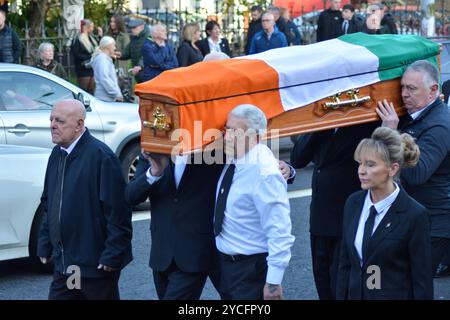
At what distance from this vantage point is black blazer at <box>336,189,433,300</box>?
4.97 m

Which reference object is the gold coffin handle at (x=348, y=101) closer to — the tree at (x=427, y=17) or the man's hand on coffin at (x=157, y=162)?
the man's hand on coffin at (x=157, y=162)

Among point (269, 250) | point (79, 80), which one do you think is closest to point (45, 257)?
point (269, 250)

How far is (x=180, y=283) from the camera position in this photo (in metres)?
5.63

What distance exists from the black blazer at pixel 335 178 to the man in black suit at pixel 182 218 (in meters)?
0.95

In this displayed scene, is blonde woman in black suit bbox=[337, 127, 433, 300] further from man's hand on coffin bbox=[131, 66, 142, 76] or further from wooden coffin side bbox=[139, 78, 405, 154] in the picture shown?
man's hand on coffin bbox=[131, 66, 142, 76]

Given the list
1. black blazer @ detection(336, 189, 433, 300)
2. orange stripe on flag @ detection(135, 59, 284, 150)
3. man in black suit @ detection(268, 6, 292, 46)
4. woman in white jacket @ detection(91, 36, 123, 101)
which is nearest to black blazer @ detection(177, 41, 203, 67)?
woman in white jacket @ detection(91, 36, 123, 101)

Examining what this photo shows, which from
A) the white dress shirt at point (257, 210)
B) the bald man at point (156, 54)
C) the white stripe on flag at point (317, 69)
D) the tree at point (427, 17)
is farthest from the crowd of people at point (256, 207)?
the tree at point (427, 17)

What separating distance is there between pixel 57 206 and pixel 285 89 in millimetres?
1507

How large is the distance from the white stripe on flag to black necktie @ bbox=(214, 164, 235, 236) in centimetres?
59

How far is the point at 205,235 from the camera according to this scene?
18.6 ft

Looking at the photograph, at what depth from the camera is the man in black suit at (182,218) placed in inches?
221
